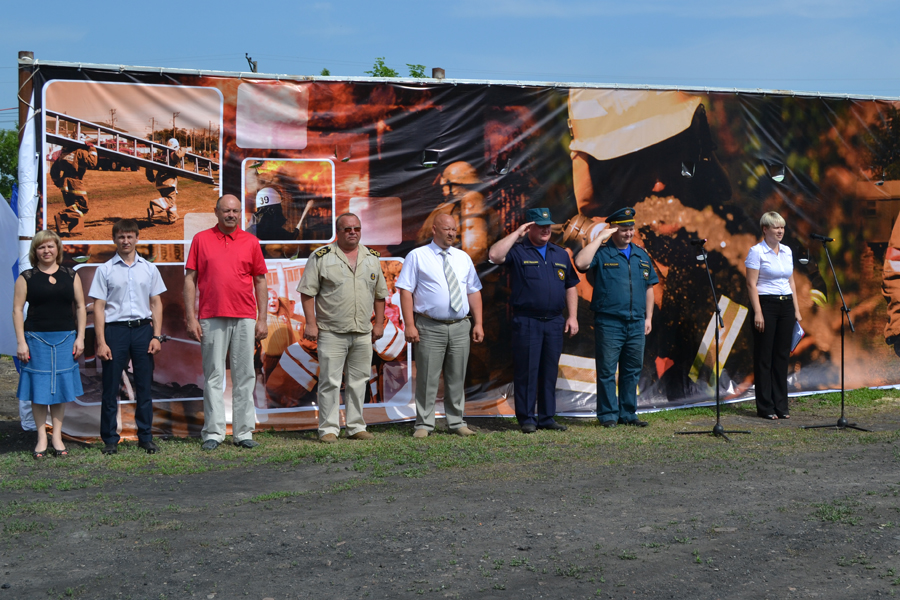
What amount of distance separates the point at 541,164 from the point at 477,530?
4.33m

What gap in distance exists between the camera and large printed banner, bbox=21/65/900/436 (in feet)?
22.4

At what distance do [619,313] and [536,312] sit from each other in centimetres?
79

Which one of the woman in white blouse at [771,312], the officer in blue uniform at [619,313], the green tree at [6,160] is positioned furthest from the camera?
the green tree at [6,160]

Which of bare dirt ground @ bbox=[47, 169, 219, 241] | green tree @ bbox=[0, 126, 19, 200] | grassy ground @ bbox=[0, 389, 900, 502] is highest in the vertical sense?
green tree @ bbox=[0, 126, 19, 200]

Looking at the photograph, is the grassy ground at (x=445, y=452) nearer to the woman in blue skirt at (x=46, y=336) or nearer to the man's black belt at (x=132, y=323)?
the woman in blue skirt at (x=46, y=336)

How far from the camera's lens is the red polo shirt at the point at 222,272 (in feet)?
21.3

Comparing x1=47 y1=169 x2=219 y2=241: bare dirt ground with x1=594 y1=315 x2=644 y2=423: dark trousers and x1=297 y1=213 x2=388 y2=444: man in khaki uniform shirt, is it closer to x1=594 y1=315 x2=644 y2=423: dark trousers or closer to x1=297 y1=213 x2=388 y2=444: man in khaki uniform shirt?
x1=297 y1=213 x2=388 y2=444: man in khaki uniform shirt

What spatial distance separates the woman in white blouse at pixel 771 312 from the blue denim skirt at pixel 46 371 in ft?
19.0

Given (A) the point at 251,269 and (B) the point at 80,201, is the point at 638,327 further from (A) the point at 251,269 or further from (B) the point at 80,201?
(B) the point at 80,201

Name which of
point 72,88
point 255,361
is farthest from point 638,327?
point 72,88

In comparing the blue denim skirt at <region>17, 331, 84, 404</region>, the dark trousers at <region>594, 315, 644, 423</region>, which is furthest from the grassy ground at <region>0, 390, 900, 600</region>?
the dark trousers at <region>594, 315, 644, 423</region>

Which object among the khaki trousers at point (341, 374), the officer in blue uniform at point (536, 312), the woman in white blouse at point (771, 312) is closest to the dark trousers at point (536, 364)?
the officer in blue uniform at point (536, 312)

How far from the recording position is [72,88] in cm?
665

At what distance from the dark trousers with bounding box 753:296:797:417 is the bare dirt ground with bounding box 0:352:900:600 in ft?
4.07
